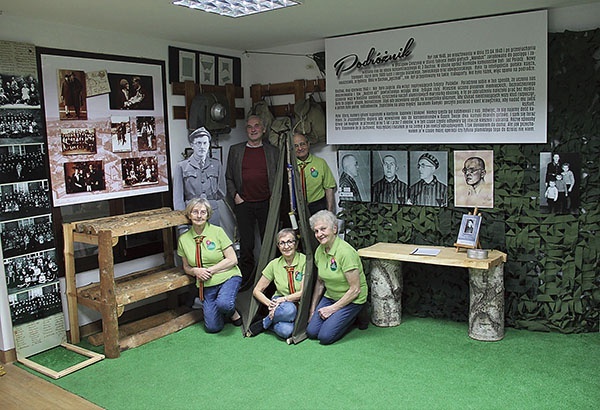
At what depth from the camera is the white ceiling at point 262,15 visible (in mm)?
3889

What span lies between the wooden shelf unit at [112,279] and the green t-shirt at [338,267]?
1171 millimetres

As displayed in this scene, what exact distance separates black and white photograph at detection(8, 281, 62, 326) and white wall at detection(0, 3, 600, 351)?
0.07 m

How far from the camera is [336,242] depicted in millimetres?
4477

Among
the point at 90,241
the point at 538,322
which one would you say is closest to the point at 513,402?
the point at 538,322

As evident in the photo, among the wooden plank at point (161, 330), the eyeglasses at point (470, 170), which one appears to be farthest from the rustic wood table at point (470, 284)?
the wooden plank at point (161, 330)

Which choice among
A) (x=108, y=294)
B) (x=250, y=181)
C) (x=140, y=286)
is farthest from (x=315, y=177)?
(x=108, y=294)

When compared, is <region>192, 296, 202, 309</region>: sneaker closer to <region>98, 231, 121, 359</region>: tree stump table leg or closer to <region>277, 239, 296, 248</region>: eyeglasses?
<region>98, 231, 121, 359</region>: tree stump table leg

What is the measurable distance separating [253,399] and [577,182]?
9.40 feet

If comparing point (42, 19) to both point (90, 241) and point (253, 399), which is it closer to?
point (90, 241)

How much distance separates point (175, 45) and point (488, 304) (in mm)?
3575

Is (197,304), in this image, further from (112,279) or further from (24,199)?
(24,199)

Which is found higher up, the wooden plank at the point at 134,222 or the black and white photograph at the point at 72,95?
the black and white photograph at the point at 72,95

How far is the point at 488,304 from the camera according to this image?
4309 millimetres

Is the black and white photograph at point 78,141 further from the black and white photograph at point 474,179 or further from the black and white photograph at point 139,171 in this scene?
the black and white photograph at point 474,179
